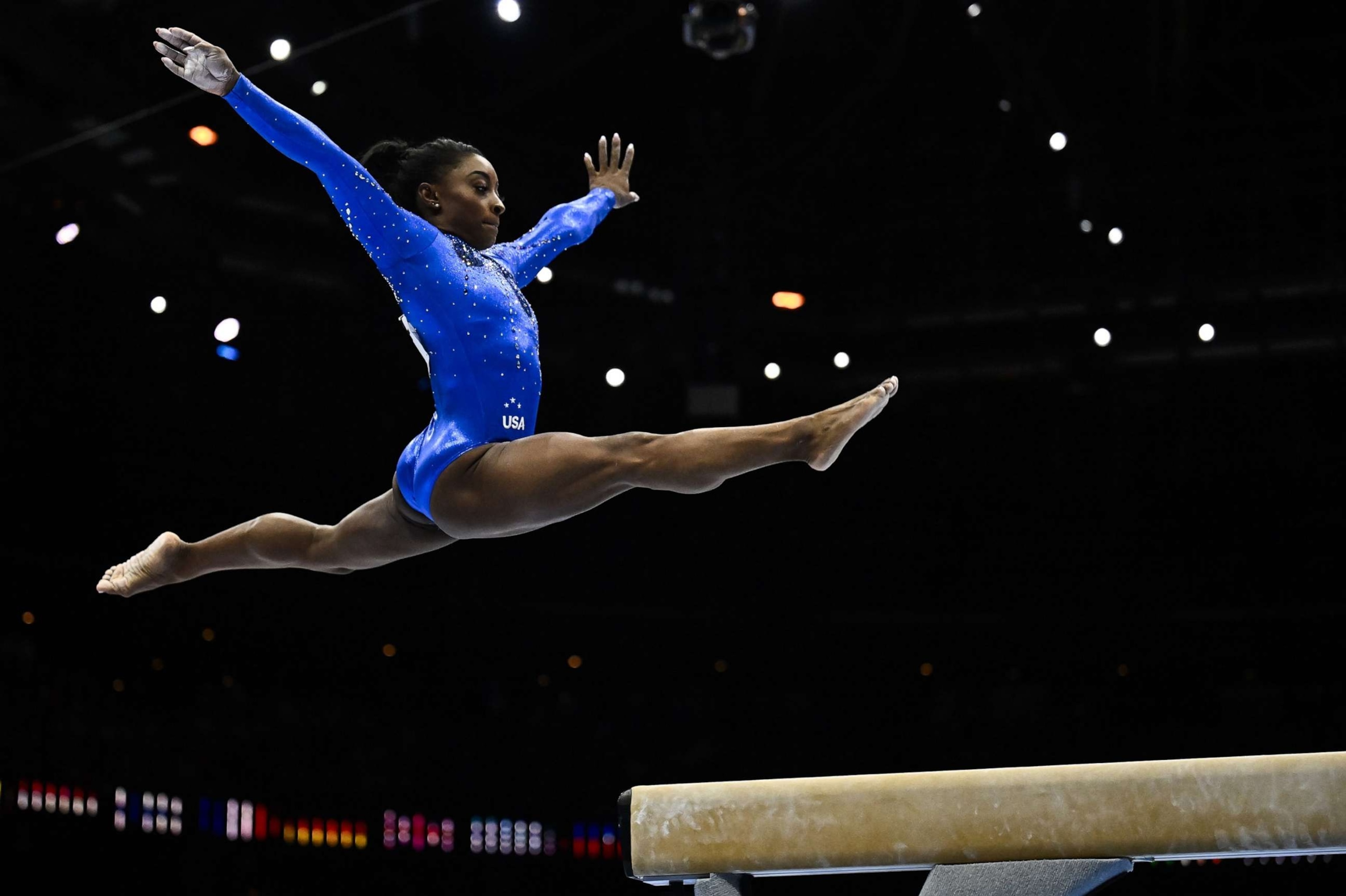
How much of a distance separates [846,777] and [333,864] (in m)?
7.24

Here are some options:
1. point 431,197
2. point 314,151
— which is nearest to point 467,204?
point 431,197

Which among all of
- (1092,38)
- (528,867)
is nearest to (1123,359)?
(1092,38)

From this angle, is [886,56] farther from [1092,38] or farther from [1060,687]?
[1060,687]

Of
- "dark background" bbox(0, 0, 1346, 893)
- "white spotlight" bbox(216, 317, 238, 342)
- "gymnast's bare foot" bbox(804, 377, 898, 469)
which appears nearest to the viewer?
"gymnast's bare foot" bbox(804, 377, 898, 469)

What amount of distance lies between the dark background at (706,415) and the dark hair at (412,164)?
8.29 feet

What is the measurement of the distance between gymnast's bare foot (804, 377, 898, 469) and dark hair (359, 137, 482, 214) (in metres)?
1.31

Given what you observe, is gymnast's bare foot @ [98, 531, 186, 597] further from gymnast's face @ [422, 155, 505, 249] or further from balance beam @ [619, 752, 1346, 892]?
balance beam @ [619, 752, 1346, 892]

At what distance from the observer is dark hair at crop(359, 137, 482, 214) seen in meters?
3.49

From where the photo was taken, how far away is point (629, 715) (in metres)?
9.92

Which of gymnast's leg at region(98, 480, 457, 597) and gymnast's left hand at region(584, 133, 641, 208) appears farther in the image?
gymnast's left hand at region(584, 133, 641, 208)

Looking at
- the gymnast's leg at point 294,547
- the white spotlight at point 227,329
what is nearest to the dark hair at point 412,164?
the gymnast's leg at point 294,547

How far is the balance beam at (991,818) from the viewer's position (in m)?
2.35

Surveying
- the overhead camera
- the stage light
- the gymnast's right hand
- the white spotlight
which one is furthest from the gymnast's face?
the stage light

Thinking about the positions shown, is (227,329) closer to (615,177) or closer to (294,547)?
(615,177)
